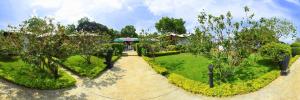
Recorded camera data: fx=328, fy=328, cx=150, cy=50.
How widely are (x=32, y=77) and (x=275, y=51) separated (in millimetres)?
17580

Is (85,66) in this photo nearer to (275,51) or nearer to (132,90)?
(132,90)

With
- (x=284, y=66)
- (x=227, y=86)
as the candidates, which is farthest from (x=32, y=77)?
(x=284, y=66)

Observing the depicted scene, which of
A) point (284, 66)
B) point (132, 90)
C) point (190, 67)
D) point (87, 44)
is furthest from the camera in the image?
point (87, 44)

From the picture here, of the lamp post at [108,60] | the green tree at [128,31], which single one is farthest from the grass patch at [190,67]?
the green tree at [128,31]

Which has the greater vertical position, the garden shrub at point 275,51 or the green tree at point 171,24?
the green tree at point 171,24

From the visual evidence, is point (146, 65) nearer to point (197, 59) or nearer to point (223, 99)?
point (197, 59)

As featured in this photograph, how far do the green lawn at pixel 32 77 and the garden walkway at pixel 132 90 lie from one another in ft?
1.60

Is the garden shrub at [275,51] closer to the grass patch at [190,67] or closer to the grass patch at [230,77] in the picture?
the grass patch at [230,77]

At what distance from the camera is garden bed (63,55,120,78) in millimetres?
24862

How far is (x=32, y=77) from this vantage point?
22.4 metres

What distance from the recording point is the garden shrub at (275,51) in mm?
24316

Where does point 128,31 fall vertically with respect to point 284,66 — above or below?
above

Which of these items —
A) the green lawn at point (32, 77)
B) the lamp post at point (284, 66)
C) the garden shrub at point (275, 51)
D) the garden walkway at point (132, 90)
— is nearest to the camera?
the garden walkway at point (132, 90)

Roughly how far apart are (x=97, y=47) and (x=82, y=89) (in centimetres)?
807
